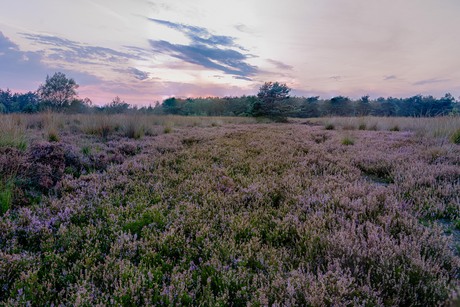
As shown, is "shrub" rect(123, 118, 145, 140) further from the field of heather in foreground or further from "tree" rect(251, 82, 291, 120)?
"tree" rect(251, 82, 291, 120)

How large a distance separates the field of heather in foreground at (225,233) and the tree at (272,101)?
2914 centimetres

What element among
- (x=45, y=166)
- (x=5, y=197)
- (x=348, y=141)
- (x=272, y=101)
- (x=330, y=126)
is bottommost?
(x=5, y=197)

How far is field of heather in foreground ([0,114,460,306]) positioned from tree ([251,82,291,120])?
29.1 meters

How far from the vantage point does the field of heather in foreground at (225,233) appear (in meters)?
2.06

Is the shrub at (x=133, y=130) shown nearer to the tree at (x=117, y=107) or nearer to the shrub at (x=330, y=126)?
the tree at (x=117, y=107)

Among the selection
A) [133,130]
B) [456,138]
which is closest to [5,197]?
[133,130]

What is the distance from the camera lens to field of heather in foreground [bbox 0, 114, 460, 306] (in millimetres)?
2061

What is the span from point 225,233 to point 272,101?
33854 mm

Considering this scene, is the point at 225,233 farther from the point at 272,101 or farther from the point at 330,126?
the point at 272,101

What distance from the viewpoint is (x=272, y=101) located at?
35188mm

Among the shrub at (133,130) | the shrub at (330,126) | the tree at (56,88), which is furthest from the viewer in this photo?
the tree at (56,88)

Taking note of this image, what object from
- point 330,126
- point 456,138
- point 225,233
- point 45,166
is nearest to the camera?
point 225,233

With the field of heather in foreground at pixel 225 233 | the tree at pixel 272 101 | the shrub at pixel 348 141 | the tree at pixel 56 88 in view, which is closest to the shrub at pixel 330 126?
the shrub at pixel 348 141

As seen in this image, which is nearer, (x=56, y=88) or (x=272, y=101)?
(x=272, y=101)
